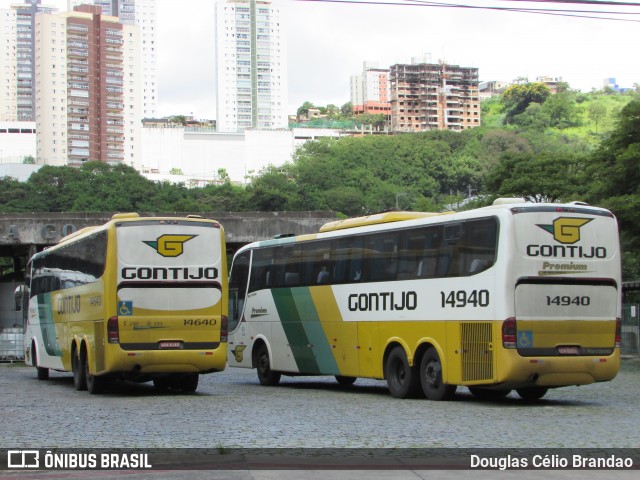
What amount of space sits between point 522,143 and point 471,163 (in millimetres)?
12331

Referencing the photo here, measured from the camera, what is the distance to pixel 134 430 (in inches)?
515

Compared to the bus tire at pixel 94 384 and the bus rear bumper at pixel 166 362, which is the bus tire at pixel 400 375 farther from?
the bus tire at pixel 94 384

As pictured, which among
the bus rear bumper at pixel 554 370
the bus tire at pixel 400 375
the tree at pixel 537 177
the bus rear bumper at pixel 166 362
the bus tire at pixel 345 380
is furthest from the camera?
the tree at pixel 537 177

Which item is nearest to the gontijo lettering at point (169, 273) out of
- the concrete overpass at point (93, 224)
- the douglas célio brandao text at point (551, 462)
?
the douglas célio brandao text at point (551, 462)

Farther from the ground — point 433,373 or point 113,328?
point 113,328

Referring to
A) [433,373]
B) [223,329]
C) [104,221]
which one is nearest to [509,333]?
[433,373]

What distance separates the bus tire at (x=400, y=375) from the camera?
19.1m

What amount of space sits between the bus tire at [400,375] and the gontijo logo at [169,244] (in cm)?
451

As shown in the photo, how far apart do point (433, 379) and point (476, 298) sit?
199 cm

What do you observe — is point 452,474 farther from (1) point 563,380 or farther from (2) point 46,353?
(2) point 46,353

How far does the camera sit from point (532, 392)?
19.1m

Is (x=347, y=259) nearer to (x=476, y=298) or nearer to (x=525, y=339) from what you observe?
(x=476, y=298)

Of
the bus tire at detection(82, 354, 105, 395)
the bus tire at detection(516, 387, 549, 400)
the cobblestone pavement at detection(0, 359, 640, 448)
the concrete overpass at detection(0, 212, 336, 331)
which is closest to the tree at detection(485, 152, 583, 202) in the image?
the concrete overpass at detection(0, 212, 336, 331)

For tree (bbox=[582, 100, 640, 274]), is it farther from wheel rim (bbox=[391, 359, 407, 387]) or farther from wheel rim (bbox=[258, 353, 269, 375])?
wheel rim (bbox=[391, 359, 407, 387])
